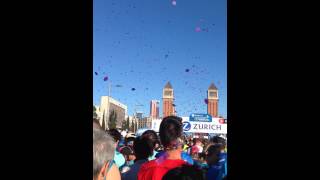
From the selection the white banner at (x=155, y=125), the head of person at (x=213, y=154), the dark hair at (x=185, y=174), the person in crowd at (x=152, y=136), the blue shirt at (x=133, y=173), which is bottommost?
the blue shirt at (x=133, y=173)

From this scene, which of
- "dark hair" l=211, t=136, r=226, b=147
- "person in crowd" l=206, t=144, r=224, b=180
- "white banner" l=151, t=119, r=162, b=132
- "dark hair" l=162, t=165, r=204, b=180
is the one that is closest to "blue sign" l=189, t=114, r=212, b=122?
"white banner" l=151, t=119, r=162, b=132

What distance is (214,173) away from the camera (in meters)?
2.50

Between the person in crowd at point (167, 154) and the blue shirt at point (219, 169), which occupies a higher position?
the person in crowd at point (167, 154)

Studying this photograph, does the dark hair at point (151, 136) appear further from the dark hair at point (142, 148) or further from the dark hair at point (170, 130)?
the dark hair at point (170, 130)

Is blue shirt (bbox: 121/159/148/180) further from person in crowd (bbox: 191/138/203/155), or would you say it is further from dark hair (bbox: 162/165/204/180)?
person in crowd (bbox: 191/138/203/155)

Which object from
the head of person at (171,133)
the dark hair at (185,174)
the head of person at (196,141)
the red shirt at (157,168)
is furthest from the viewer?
the head of person at (196,141)

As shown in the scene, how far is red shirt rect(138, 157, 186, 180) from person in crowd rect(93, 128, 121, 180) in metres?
0.43

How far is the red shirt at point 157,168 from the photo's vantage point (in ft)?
6.39

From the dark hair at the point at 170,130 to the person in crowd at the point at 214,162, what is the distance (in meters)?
0.47

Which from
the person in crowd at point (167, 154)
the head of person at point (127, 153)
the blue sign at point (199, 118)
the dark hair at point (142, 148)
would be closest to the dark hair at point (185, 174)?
the person in crowd at point (167, 154)

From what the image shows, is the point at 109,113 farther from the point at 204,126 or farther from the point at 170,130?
the point at 170,130
